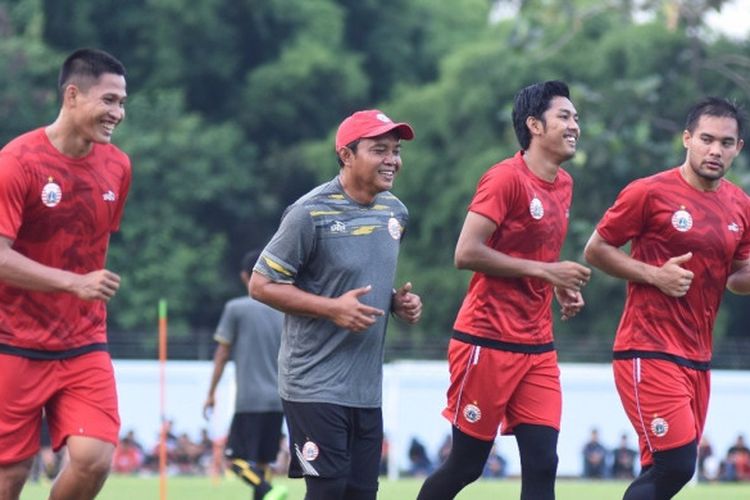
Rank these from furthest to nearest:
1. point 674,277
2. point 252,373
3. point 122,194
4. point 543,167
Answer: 1. point 252,373
2. point 543,167
3. point 674,277
4. point 122,194

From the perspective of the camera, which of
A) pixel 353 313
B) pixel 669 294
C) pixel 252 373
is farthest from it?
pixel 252 373

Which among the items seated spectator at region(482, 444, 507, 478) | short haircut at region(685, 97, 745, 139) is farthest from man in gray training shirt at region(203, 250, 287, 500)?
seated spectator at region(482, 444, 507, 478)

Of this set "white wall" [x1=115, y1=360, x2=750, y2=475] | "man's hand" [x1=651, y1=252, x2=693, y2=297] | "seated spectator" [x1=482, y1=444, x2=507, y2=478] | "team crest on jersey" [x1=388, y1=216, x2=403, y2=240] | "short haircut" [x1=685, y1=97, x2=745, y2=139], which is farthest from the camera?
"seated spectator" [x1=482, y1=444, x2=507, y2=478]

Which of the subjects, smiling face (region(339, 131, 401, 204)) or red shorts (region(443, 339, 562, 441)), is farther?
red shorts (region(443, 339, 562, 441))

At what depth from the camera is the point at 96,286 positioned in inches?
328

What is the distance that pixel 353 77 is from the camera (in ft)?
148

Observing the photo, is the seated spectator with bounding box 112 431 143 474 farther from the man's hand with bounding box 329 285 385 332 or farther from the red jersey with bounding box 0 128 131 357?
the man's hand with bounding box 329 285 385 332

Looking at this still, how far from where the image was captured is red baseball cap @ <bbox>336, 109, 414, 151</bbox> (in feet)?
29.3

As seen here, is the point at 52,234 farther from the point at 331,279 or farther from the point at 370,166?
the point at 370,166

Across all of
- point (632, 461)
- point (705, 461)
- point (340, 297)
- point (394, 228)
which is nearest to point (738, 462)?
point (705, 461)

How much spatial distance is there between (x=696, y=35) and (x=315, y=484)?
28862 millimetres

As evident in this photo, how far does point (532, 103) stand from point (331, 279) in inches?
74.8

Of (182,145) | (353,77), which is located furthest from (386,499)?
(353,77)

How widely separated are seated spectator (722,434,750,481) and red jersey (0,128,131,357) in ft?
59.8
